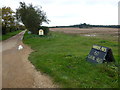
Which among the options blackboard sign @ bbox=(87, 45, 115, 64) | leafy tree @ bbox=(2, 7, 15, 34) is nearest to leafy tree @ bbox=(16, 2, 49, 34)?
leafy tree @ bbox=(2, 7, 15, 34)

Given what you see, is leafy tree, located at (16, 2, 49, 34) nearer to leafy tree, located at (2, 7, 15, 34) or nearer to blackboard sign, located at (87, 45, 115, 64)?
leafy tree, located at (2, 7, 15, 34)

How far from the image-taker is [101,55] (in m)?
11.0

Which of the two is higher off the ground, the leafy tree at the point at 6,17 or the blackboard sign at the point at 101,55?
the leafy tree at the point at 6,17

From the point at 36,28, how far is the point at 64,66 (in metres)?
32.7

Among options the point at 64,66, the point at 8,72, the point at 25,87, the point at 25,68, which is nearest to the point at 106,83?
the point at 64,66

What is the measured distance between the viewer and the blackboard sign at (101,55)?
10797 mm

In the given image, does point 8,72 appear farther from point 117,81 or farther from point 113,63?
point 113,63

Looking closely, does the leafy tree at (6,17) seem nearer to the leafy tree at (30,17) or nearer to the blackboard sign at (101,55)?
the leafy tree at (30,17)

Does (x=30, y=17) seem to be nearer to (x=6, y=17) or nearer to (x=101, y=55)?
(x=6, y=17)

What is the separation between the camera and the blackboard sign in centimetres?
1080

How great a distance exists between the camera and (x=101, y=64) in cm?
1040

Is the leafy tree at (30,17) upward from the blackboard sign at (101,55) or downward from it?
upward

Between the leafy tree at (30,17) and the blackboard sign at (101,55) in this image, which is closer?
the blackboard sign at (101,55)

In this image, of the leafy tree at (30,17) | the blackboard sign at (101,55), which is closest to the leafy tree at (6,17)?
the leafy tree at (30,17)
